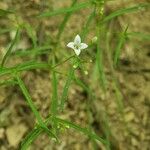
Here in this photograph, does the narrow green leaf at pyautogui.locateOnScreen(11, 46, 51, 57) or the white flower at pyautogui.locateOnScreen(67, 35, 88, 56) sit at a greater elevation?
the white flower at pyautogui.locateOnScreen(67, 35, 88, 56)

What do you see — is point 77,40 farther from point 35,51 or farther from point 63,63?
point 63,63

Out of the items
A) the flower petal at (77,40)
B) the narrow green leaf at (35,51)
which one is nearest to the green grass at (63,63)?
the narrow green leaf at (35,51)

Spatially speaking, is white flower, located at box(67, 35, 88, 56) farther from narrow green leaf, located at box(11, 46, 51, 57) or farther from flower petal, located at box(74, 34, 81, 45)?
narrow green leaf, located at box(11, 46, 51, 57)

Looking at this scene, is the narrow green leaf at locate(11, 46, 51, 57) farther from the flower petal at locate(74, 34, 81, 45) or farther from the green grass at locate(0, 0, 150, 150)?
the flower petal at locate(74, 34, 81, 45)

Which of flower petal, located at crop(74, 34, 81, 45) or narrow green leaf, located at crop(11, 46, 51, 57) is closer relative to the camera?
flower petal, located at crop(74, 34, 81, 45)

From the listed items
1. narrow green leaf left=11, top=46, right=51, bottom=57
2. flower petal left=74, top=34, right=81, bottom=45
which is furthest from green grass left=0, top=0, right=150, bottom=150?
flower petal left=74, top=34, right=81, bottom=45

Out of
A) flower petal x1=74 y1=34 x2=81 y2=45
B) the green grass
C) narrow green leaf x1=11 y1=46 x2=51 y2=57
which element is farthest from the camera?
narrow green leaf x1=11 y1=46 x2=51 y2=57

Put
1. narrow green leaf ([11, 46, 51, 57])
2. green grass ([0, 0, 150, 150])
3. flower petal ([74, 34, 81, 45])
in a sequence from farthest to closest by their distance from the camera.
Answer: narrow green leaf ([11, 46, 51, 57]), flower petal ([74, 34, 81, 45]), green grass ([0, 0, 150, 150])

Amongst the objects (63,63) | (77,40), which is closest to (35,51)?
(63,63)

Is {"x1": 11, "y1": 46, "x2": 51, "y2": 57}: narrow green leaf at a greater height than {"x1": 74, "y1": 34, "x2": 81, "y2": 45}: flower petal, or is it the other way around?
{"x1": 74, "y1": 34, "x2": 81, "y2": 45}: flower petal
